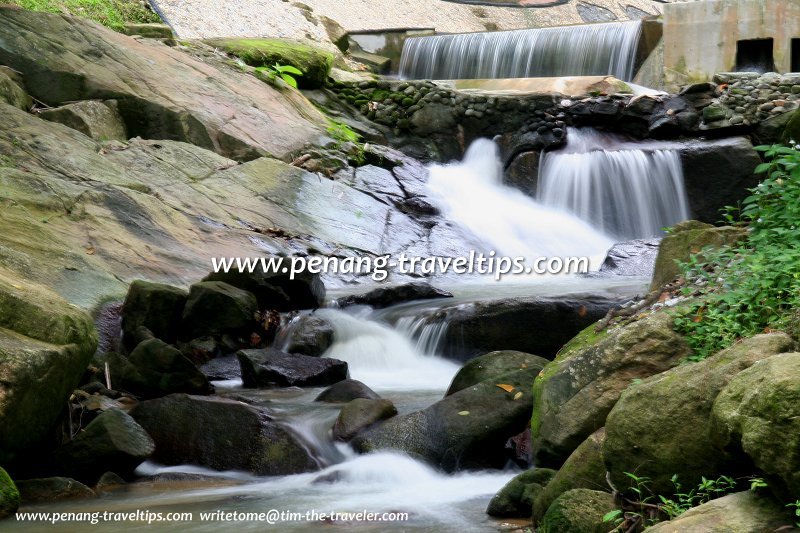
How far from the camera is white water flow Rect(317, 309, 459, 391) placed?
7645mm

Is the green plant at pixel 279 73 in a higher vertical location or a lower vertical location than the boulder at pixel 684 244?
higher

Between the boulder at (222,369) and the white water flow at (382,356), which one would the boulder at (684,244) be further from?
the boulder at (222,369)

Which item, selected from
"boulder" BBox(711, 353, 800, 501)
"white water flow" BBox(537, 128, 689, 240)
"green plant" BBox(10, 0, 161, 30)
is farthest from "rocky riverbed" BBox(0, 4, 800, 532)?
"green plant" BBox(10, 0, 161, 30)

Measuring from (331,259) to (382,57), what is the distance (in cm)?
1016

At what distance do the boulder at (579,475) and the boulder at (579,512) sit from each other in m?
0.21

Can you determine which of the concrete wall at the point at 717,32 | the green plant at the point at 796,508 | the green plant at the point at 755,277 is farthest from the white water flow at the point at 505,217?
the green plant at the point at 796,508

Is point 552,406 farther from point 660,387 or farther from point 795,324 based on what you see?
point 795,324

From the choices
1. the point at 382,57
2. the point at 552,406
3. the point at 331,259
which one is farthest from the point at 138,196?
the point at 382,57

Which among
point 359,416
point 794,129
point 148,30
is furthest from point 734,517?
point 148,30

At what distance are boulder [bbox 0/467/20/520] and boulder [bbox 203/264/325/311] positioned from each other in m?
4.03

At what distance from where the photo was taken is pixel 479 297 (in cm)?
959

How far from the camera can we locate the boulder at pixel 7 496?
440cm

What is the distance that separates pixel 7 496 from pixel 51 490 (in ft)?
1.23

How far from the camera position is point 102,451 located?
504 cm
